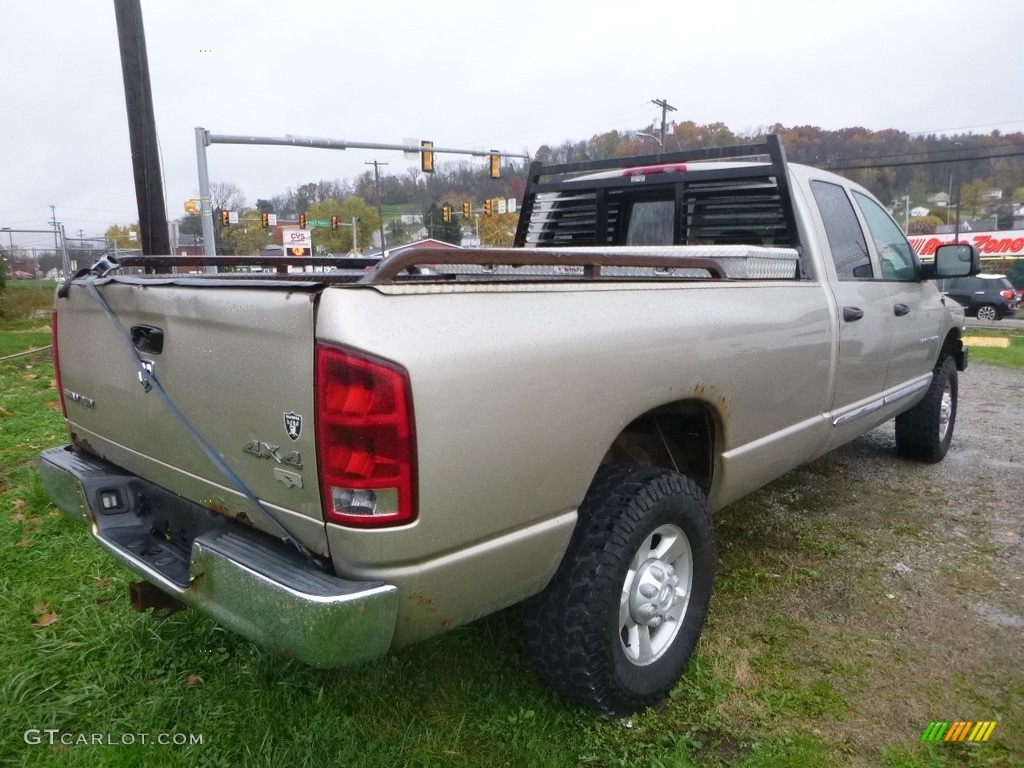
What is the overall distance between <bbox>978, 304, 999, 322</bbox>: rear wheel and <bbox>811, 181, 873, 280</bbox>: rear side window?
25.6 metres

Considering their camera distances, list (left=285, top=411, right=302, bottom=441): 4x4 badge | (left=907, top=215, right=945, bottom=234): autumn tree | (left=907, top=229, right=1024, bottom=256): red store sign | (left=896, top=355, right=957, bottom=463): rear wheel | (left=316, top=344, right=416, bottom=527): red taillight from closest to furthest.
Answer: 1. (left=316, top=344, right=416, bottom=527): red taillight
2. (left=285, top=411, right=302, bottom=441): 4x4 badge
3. (left=896, top=355, right=957, bottom=463): rear wheel
4. (left=907, top=229, right=1024, bottom=256): red store sign
5. (left=907, top=215, right=945, bottom=234): autumn tree

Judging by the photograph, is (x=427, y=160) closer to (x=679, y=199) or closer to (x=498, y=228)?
(x=679, y=199)

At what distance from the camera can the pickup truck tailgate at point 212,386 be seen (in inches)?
74.3

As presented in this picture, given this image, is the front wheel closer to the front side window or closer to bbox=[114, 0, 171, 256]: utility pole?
the front side window

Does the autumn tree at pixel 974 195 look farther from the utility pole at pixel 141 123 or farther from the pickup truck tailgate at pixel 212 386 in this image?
the pickup truck tailgate at pixel 212 386

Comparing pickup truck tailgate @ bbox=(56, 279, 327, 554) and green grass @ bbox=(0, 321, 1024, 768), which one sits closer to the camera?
pickup truck tailgate @ bbox=(56, 279, 327, 554)

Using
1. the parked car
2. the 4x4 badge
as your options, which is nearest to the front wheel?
the 4x4 badge

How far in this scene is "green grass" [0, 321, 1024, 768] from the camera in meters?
2.37

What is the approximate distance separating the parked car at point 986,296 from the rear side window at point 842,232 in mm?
24903

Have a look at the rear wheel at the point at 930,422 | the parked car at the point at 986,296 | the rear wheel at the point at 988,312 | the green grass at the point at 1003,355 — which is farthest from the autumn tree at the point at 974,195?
the rear wheel at the point at 930,422

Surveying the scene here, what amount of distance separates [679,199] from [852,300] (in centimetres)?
109

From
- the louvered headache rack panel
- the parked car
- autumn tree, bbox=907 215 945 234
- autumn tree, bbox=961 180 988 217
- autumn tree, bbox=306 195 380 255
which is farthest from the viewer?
autumn tree, bbox=907 215 945 234

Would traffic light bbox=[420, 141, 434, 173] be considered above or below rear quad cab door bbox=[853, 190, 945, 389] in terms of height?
above

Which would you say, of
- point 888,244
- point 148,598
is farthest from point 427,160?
point 148,598
